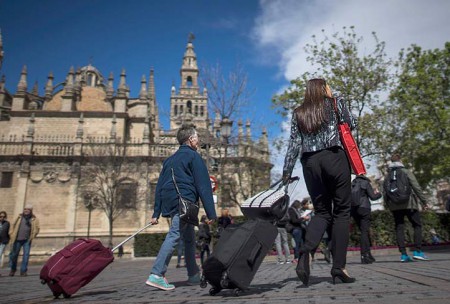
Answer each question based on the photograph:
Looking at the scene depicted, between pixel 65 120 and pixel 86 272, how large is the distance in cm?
3649

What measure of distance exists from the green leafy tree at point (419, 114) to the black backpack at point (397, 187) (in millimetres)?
11186

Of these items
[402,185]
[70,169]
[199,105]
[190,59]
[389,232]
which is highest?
[190,59]

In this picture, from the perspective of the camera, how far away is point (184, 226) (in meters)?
4.08

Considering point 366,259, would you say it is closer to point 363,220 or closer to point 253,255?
point 363,220

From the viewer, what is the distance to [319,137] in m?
3.46

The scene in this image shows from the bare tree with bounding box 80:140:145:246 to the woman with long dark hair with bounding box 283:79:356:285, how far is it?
87.8 feet

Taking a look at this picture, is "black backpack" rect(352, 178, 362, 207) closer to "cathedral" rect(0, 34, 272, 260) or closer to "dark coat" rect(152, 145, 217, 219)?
"dark coat" rect(152, 145, 217, 219)

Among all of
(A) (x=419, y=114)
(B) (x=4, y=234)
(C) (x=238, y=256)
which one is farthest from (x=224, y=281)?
(A) (x=419, y=114)

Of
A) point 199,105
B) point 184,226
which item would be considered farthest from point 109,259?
point 199,105

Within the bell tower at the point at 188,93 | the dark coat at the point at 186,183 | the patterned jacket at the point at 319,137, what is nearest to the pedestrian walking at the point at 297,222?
the dark coat at the point at 186,183

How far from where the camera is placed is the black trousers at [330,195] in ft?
10.8

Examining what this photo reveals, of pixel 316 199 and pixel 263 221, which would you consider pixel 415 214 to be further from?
pixel 263 221

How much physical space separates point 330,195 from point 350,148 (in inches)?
19.9

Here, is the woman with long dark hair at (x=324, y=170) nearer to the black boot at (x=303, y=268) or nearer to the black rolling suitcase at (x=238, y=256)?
the black boot at (x=303, y=268)
